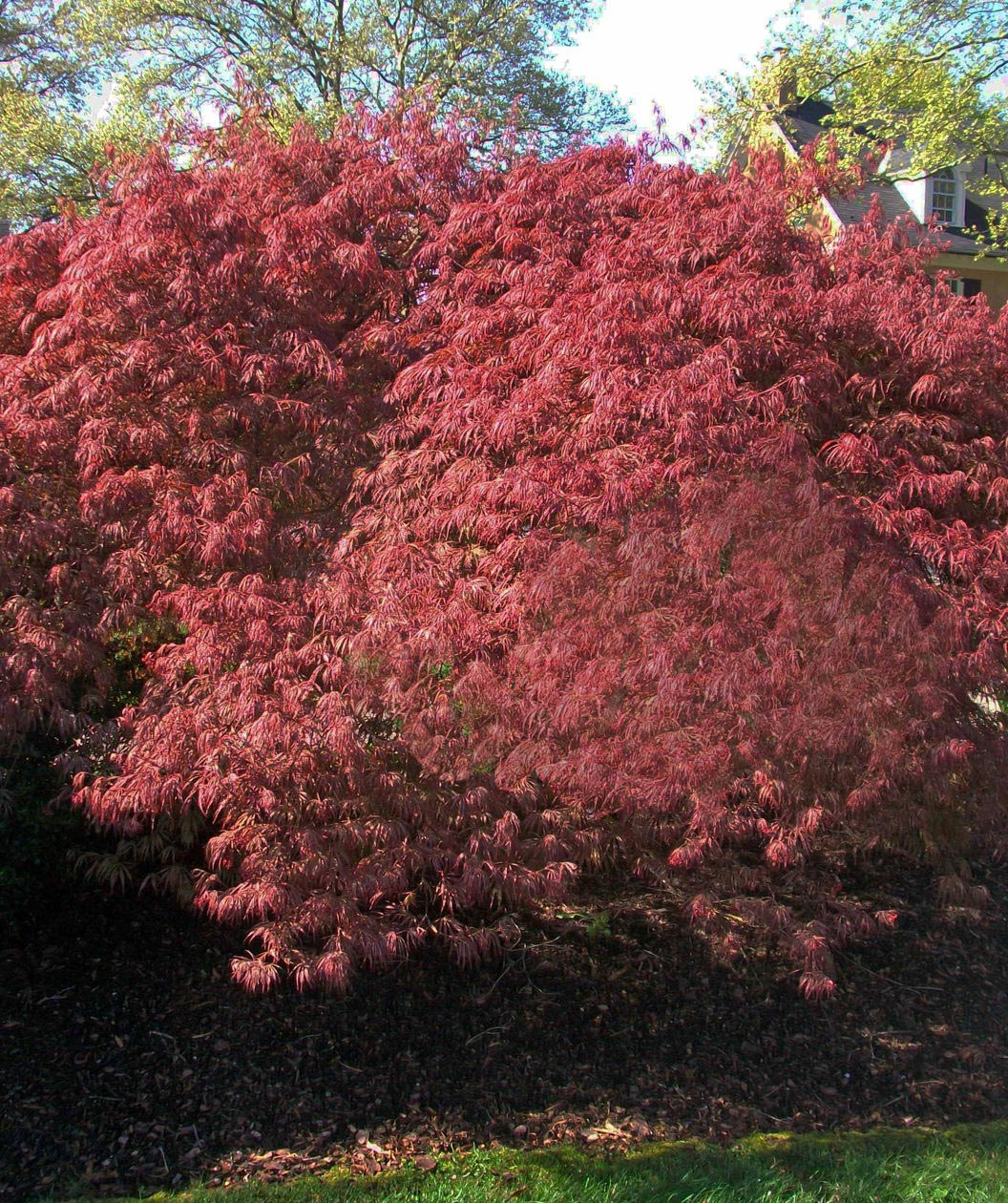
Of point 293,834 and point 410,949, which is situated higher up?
point 293,834

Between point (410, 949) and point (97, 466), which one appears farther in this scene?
point (410, 949)

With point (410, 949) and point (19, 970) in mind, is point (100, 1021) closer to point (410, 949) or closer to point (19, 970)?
point (19, 970)

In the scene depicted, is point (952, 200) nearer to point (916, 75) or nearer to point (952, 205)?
point (952, 205)

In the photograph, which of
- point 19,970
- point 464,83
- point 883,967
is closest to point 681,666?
point 883,967

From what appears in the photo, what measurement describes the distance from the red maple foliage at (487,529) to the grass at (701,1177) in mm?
744

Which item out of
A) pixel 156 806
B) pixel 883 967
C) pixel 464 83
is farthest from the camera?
pixel 464 83

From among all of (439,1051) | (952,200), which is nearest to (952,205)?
(952,200)

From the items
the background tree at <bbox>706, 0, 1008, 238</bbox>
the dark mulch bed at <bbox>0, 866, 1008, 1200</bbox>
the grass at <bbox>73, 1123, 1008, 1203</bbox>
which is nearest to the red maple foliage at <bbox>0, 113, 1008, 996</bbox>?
the dark mulch bed at <bbox>0, 866, 1008, 1200</bbox>

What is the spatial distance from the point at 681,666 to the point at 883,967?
2399 millimetres

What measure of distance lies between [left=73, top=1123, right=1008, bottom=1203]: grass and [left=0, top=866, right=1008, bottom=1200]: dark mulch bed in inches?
5.6

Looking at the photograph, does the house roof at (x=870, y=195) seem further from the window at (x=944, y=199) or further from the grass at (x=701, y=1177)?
the grass at (x=701, y=1177)

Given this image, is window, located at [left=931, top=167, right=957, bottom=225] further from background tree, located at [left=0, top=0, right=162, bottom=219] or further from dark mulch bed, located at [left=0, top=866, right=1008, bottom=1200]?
dark mulch bed, located at [left=0, top=866, right=1008, bottom=1200]

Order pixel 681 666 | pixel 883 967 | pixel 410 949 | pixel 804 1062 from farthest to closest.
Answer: pixel 883 967 < pixel 410 949 < pixel 804 1062 < pixel 681 666

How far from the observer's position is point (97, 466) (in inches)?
174
